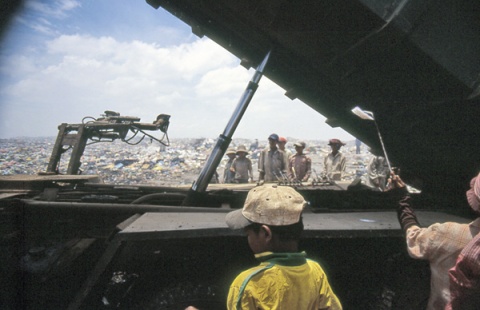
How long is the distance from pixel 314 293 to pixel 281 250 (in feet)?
0.79

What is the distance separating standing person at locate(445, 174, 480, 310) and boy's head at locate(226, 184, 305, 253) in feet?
2.63

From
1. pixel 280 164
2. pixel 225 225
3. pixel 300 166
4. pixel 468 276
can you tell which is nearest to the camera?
pixel 468 276

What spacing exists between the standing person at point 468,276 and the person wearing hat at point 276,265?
0.62m

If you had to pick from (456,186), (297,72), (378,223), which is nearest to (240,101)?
(297,72)

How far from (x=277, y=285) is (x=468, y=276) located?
3.12 feet

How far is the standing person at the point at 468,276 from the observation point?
4.05 ft

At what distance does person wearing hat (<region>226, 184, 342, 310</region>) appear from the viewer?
3.56 ft

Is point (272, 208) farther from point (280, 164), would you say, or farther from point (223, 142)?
point (280, 164)

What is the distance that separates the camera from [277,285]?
1092mm

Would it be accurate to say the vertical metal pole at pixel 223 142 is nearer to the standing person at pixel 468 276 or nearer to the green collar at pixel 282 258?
the green collar at pixel 282 258

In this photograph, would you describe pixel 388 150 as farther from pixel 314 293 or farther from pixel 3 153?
pixel 3 153

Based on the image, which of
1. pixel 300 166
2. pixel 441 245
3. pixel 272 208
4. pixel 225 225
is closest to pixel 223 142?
pixel 225 225

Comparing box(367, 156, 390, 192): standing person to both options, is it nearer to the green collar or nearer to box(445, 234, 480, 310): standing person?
box(445, 234, 480, 310): standing person

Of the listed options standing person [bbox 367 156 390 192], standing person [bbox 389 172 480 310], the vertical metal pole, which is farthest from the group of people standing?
standing person [bbox 389 172 480 310]
